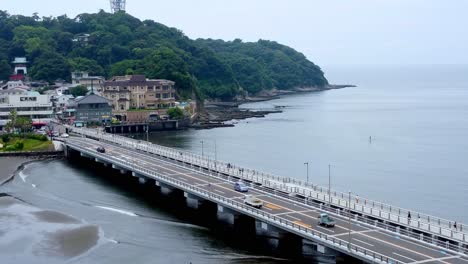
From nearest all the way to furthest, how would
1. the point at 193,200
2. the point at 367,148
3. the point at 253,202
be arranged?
1. the point at 253,202
2. the point at 193,200
3. the point at 367,148

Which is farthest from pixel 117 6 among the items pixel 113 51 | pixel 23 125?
pixel 23 125

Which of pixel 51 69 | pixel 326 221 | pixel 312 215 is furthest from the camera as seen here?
pixel 51 69

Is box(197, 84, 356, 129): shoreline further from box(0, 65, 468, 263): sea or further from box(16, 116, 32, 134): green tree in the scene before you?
box(16, 116, 32, 134): green tree

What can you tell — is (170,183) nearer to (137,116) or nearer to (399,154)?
(399,154)

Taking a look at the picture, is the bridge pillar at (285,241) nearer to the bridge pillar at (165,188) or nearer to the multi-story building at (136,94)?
the bridge pillar at (165,188)

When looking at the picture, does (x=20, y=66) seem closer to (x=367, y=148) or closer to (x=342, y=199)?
(x=367, y=148)

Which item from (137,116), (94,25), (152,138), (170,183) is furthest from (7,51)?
(170,183)
